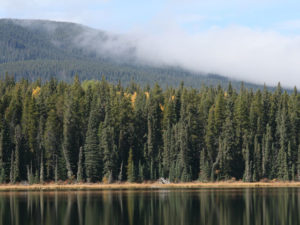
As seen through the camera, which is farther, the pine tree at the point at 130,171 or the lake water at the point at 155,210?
the pine tree at the point at 130,171

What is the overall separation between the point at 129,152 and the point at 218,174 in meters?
21.4

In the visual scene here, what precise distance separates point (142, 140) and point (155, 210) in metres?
71.5

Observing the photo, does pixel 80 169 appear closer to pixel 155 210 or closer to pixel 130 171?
pixel 130 171

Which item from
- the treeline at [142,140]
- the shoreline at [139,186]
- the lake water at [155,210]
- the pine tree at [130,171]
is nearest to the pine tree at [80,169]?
the treeline at [142,140]

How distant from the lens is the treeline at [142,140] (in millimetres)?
132000

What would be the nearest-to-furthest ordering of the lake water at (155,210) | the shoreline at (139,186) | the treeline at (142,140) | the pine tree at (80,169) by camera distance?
the lake water at (155,210) < the shoreline at (139,186) < the pine tree at (80,169) < the treeline at (142,140)

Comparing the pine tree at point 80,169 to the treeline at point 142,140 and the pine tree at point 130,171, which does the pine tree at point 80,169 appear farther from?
the pine tree at point 130,171

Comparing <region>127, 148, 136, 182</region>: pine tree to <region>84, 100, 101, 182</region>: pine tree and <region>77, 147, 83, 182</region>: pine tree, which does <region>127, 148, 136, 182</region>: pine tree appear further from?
<region>77, 147, 83, 182</region>: pine tree

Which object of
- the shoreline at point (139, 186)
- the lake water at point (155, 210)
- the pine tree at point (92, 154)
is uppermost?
the pine tree at point (92, 154)

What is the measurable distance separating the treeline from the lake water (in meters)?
40.1

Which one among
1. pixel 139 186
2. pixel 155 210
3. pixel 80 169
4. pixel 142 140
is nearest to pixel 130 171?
pixel 139 186

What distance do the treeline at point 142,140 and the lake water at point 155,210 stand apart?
40.1 meters

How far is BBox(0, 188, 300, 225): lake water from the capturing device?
62.8 m

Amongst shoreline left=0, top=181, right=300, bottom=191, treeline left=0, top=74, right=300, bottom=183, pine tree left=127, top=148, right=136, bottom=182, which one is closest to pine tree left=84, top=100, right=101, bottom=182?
treeline left=0, top=74, right=300, bottom=183
